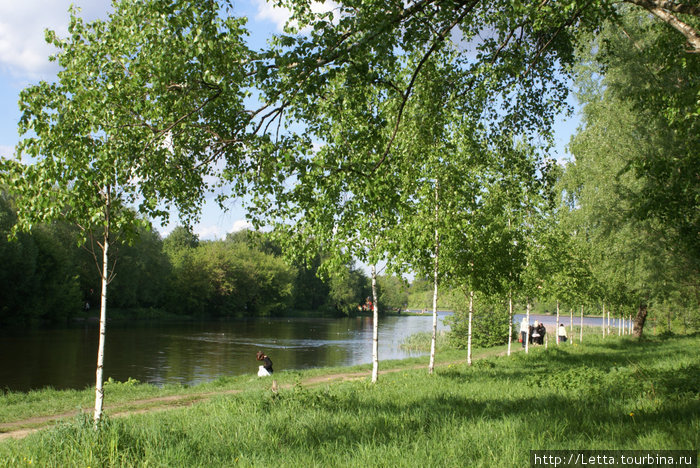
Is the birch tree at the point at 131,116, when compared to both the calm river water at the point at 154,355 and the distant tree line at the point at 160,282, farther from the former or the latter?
the calm river water at the point at 154,355

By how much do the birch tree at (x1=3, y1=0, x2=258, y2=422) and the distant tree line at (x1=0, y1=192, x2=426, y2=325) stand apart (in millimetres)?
2162

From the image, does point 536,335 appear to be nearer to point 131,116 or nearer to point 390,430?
point 390,430

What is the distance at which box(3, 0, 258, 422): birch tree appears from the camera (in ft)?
21.2

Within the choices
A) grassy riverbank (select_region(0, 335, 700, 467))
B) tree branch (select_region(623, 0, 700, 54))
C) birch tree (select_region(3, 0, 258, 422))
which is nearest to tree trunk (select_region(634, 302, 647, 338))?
grassy riverbank (select_region(0, 335, 700, 467))

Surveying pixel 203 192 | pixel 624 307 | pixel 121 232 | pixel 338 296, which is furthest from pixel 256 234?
pixel 338 296

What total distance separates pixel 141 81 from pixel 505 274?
13223mm

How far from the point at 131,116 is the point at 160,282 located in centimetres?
6613

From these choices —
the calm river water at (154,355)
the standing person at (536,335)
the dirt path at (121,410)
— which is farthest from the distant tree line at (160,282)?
the standing person at (536,335)

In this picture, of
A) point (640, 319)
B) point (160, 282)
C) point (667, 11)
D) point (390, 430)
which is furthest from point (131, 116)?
point (160, 282)

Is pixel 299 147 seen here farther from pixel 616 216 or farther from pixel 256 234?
pixel 616 216

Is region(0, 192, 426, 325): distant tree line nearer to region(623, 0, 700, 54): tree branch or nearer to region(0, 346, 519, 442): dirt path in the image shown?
region(0, 346, 519, 442): dirt path

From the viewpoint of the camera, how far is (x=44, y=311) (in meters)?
47.0

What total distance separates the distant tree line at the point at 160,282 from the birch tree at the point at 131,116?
2.16 m

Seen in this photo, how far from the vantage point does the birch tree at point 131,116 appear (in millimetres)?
6449
